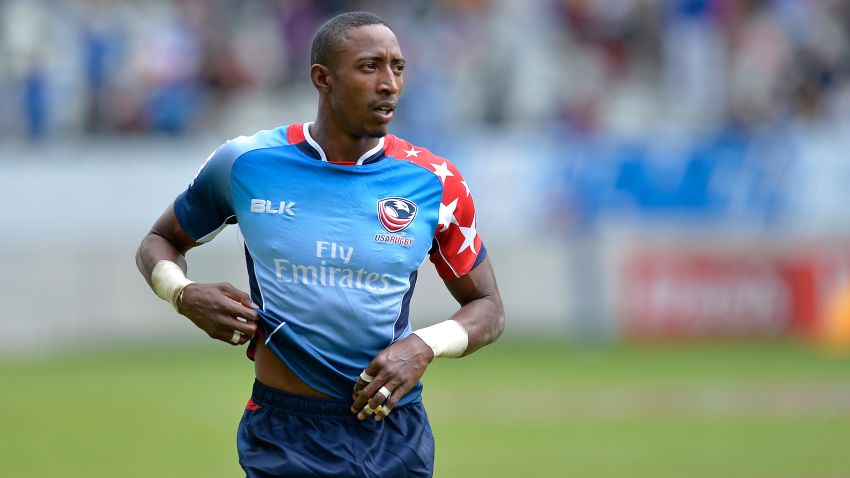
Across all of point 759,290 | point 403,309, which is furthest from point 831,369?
point 403,309

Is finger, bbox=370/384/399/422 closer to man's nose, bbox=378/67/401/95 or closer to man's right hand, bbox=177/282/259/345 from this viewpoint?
man's right hand, bbox=177/282/259/345

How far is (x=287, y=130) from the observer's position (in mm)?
5910

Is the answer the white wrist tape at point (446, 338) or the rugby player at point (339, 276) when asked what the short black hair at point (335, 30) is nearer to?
the rugby player at point (339, 276)

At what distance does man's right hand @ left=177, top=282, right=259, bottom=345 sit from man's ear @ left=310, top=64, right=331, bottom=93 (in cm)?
87

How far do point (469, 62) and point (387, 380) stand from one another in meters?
18.4

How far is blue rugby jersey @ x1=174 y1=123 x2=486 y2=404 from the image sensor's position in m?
5.62

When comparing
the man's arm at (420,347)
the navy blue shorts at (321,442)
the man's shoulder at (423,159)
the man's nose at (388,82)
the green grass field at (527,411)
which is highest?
the man's nose at (388,82)

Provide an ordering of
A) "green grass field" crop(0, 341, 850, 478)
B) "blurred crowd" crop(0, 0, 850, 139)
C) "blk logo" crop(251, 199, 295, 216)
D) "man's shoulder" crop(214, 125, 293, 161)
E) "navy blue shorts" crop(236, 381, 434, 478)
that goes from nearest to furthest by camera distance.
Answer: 1. "navy blue shorts" crop(236, 381, 434, 478)
2. "blk logo" crop(251, 199, 295, 216)
3. "man's shoulder" crop(214, 125, 293, 161)
4. "green grass field" crop(0, 341, 850, 478)
5. "blurred crowd" crop(0, 0, 850, 139)

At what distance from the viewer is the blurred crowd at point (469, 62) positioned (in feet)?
70.8

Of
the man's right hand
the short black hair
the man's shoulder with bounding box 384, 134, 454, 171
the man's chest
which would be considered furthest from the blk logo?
the short black hair

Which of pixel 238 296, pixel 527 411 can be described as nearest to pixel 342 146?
pixel 238 296

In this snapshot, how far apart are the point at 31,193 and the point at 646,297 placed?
28.6 feet

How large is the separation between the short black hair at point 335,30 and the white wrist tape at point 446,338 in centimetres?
111

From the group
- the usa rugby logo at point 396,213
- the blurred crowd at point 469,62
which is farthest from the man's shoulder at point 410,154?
the blurred crowd at point 469,62
